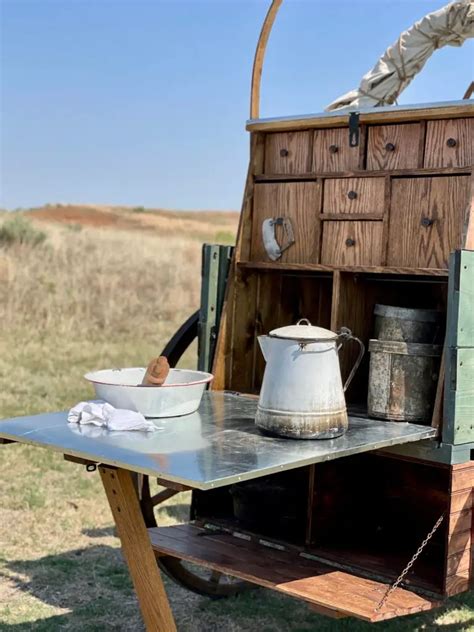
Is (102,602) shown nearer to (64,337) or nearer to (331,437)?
(331,437)

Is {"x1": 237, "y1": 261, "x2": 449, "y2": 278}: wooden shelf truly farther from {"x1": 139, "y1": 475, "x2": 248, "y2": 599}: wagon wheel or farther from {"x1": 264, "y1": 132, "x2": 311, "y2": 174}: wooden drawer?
{"x1": 139, "y1": 475, "x2": 248, "y2": 599}: wagon wheel

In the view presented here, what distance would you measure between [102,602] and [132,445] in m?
2.07

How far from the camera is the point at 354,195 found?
386 cm

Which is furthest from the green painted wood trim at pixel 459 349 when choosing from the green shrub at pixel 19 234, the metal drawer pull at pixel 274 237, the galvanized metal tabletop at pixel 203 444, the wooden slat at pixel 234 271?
the green shrub at pixel 19 234

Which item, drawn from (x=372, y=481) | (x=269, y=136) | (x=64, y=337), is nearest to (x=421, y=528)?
(x=372, y=481)

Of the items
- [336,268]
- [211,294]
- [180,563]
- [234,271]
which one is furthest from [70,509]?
[336,268]

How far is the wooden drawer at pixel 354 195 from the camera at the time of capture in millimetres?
3799

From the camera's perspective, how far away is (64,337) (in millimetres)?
12844

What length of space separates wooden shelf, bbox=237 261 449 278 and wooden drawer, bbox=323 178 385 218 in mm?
261

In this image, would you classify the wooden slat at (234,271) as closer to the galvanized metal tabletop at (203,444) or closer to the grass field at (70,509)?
the galvanized metal tabletop at (203,444)

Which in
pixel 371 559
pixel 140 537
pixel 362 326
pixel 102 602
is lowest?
pixel 102 602

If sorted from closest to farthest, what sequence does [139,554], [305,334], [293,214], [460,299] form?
[139,554]
[305,334]
[460,299]
[293,214]

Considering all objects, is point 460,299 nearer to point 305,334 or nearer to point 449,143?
point 305,334

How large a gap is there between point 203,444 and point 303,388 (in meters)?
0.42
